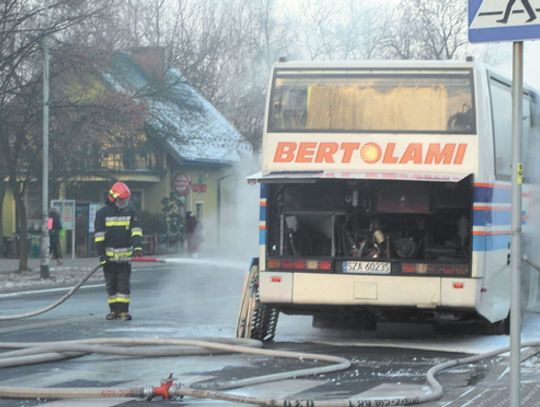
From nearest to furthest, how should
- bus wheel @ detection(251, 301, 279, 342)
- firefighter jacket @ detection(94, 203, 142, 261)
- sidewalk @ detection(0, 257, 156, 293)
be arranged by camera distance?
bus wheel @ detection(251, 301, 279, 342), firefighter jacket @ detection(94, 203, 142, 261), sidewalk @ detection(0, 257, 156, 293)

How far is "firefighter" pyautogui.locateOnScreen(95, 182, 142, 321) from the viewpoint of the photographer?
1530 cm

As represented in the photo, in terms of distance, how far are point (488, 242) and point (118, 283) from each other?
528 centimetres

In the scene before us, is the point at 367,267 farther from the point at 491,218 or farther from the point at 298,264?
the point at 491,218

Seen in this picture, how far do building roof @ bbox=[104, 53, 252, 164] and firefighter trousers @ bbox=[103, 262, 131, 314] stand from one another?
15768 millimetres

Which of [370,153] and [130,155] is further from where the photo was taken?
[130,155]

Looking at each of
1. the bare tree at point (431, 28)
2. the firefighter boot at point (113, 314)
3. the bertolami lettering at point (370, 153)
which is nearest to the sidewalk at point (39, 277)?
the firefighter boot at point (113, 314)

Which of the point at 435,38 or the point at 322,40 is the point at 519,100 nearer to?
the point at 322,40

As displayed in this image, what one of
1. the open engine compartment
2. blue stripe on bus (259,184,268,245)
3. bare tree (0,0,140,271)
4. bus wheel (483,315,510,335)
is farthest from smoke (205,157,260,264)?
bare tree (0,0,140,271)

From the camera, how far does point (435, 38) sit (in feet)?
171

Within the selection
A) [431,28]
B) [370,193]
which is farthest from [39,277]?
[431,28]

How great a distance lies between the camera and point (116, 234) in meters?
15.4

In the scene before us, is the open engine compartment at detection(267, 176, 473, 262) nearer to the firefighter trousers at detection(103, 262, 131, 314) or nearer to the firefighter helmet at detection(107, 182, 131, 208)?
the firefighter trousers at detection(103, 262, 131, 314)

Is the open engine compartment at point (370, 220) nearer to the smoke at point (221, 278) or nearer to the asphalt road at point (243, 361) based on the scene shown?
the asphalt road at point (243, 361)

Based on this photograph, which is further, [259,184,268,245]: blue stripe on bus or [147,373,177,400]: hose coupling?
[259,184,268,245]: blue stripe on bus
